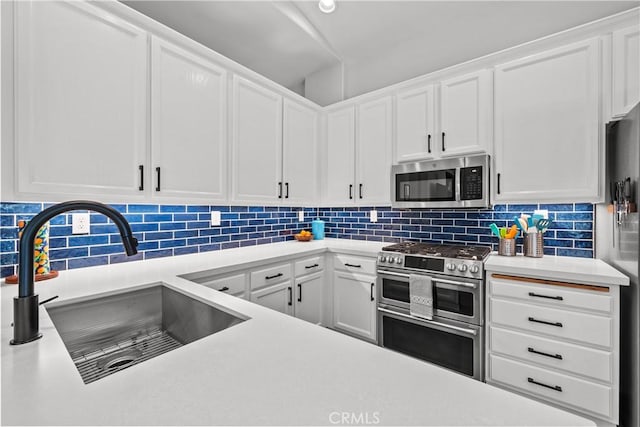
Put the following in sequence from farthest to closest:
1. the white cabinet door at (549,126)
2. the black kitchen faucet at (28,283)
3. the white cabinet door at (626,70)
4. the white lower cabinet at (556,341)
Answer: the white cabinet door at (549,126) → the white cabinet door at (626,70) → the white lower cabinet at (556,341) → the black kitchen faucet at (28,283)

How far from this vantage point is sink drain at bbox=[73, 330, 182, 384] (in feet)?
3.15

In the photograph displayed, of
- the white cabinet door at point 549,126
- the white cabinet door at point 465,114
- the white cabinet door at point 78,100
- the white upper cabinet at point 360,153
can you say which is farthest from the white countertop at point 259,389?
the white upper cabinet at point 360,153

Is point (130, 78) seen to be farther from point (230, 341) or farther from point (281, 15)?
point (230, 341)

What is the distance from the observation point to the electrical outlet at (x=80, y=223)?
1.70 metres

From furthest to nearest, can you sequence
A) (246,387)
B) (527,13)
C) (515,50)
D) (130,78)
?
(527,13), (515,50), (130,78), (246,387)

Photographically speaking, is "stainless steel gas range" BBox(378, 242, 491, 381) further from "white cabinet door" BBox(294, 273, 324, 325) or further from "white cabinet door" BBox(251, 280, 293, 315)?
"white cabinet door" BBox(251, 280, 293, 315)

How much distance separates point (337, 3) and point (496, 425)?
10.2 ft

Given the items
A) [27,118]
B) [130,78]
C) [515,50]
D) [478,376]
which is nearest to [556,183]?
[515,50]

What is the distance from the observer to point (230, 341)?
738 millimetres

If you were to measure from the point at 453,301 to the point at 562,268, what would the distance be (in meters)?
0.65

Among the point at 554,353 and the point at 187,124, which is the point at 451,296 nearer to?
the point at 554,353

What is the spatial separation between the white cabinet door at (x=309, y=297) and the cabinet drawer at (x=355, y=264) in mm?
208

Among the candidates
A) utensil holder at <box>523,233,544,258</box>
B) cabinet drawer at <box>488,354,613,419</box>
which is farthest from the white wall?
cabinet drawer at <box>488,354,613,419</box>

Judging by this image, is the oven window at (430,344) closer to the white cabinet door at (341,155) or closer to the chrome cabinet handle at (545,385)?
the chrome cabinet handle at (545,385)
